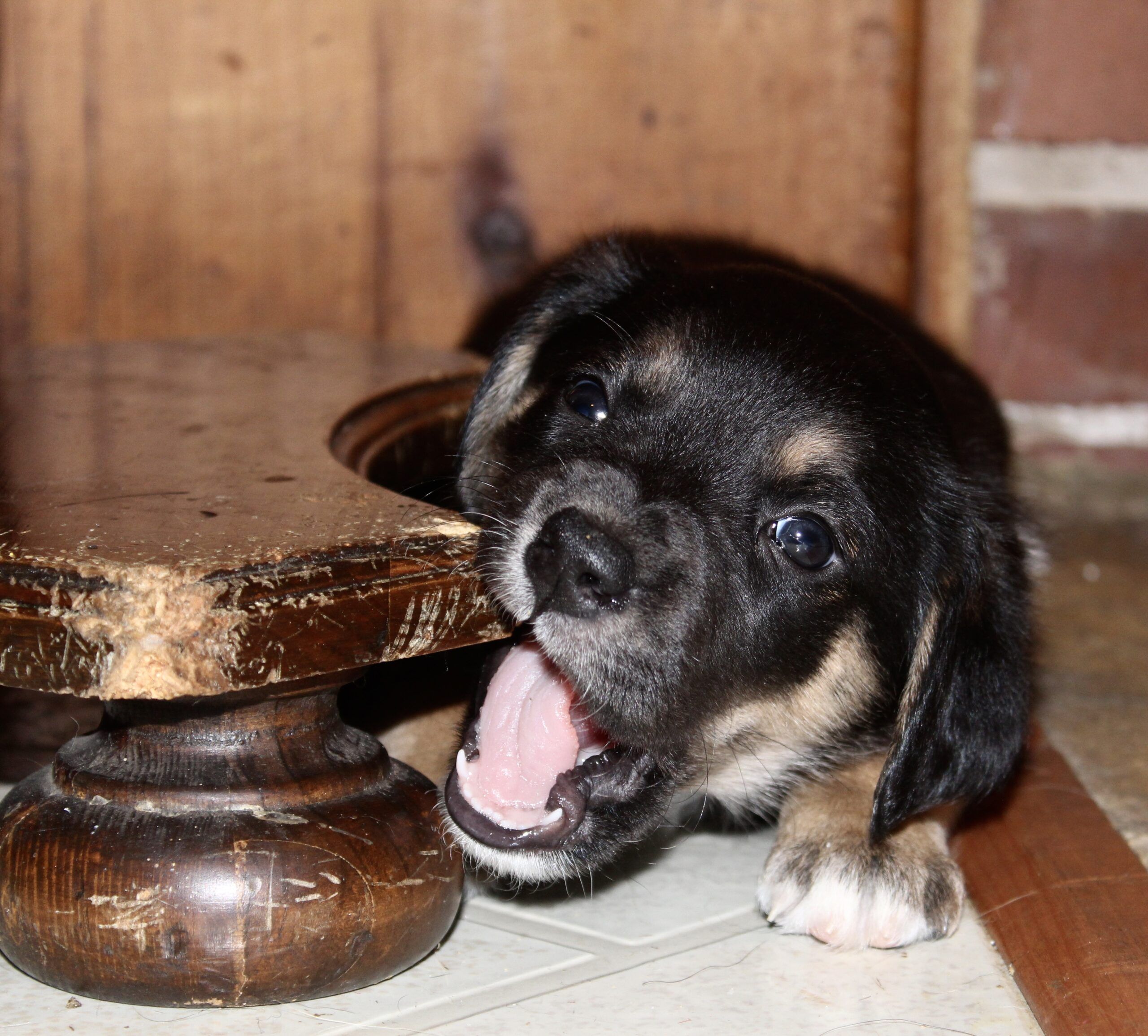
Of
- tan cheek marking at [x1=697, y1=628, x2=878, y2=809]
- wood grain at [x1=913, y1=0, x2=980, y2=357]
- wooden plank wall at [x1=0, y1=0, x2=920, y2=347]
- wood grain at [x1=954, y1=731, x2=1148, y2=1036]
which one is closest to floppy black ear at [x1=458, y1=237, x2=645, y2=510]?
tan cheek marking at [x1=697, y1=628, x2=878, y2=809]

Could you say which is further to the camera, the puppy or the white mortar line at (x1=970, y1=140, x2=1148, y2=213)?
the white mortar line at (x1=970, y1=140, x2=1148, y2=213)

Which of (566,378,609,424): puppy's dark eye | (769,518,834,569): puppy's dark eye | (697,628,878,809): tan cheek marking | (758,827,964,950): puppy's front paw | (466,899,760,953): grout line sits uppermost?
(566,378,609,424): puppy's dark eye

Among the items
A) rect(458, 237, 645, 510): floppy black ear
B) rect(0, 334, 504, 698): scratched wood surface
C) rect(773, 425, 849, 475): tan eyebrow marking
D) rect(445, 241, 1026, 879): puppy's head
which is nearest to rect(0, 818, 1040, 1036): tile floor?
rect(445, 241, 1026, 879): puppy's head

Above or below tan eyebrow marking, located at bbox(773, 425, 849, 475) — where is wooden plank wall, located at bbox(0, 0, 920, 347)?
above

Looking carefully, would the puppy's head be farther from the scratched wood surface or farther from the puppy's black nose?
the scratched wood surface

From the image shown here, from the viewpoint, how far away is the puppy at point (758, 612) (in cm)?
210

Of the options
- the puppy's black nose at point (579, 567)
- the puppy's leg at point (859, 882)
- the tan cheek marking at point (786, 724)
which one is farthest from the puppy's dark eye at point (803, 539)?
the puppy's leg at point (859, 882)

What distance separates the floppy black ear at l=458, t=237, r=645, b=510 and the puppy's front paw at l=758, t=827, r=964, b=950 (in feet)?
3.16

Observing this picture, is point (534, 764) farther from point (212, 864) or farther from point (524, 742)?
point (212, 864)

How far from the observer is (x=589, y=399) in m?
2.51

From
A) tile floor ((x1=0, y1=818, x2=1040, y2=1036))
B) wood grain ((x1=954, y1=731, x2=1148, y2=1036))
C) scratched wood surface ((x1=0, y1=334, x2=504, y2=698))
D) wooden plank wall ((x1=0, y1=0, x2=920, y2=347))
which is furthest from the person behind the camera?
wooden plank wall ((x1=0, y1=0, x2=920, y2=347))

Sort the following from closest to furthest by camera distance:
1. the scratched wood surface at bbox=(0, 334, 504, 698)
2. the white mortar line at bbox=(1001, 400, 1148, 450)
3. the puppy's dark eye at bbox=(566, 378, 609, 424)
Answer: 1. the scratched wood surface at bbox=(0, 334, 504, 698)
2. the puppy's dark eye at bbox=(566, 378, 609, 424)
3. the white mortar line at bbox=(1001, 400, 1148, 450)

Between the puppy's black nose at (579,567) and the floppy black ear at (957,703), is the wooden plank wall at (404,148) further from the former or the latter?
the puppy's black nose at (579,567)

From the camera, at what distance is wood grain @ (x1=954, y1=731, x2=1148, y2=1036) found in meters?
2.02
